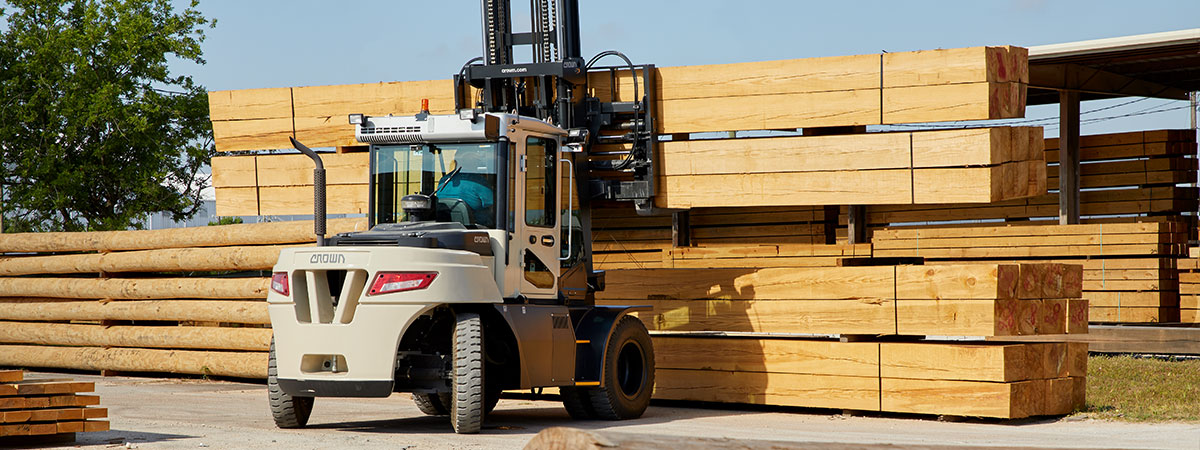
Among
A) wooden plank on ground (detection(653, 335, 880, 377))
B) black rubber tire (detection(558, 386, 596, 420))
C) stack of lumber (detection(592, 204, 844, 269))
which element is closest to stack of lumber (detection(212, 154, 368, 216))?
black rubber tire (detection(558, 386, 596, 420))

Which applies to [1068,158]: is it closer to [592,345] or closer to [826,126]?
[826,126]

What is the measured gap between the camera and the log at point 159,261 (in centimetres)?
1470

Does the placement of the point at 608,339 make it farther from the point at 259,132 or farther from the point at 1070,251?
the point at 1070,251

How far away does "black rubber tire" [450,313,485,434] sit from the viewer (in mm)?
8797

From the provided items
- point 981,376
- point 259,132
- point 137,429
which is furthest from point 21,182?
point 981,376

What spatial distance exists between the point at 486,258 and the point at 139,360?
7949mm

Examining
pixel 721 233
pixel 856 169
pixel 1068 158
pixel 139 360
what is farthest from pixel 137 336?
pixel 1068 158

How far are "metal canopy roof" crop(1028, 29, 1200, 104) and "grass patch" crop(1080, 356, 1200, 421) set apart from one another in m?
3.58

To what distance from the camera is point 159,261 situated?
15.6 meters

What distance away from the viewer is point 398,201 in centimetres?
983

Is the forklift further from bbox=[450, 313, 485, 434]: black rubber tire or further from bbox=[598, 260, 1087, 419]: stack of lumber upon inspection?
bbox=[598, 260, 1087, 419]: stack of lumber

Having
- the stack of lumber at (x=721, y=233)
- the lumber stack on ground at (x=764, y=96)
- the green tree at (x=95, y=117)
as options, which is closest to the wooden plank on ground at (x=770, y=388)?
the lumber stack on ground at (x=764, y=96)

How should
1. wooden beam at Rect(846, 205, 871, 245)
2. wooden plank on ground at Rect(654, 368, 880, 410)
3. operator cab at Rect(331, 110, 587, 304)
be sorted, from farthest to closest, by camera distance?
wooden beam at Rect(846, 205, 871, 245) < wooden plank on ground at Rect(654, 368, 880, 410) < operator cab at Rect(331, 110, 587, 304)

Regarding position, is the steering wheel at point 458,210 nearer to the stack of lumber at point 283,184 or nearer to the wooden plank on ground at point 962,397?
the stack of lumber at point 283,184
